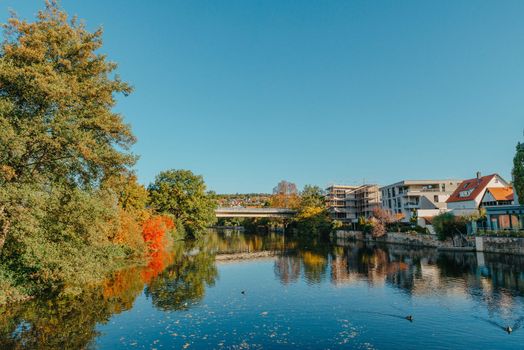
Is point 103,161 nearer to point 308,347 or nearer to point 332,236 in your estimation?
point 308,347

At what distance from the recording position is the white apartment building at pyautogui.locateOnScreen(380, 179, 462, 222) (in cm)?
9756

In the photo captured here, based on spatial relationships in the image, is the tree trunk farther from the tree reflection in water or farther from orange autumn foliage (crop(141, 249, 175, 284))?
orange autumn foliage (crop(141, 249, 175, 284))

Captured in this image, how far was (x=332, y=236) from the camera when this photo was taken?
11131 centimetres

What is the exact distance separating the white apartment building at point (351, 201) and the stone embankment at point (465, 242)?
142ft

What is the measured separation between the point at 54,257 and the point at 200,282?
16.5 m

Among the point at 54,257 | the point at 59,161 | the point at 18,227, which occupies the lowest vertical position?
the point at 54,257

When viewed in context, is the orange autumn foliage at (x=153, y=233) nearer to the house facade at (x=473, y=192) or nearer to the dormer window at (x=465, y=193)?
the house facade at (x=473, y=192)

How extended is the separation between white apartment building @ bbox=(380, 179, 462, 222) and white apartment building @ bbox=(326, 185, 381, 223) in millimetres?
11615

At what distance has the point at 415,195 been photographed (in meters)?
103

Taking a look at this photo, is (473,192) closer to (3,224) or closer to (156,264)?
(156,264)

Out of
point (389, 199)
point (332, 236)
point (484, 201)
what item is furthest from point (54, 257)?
point (389, 199)

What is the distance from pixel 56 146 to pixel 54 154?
2.77 m

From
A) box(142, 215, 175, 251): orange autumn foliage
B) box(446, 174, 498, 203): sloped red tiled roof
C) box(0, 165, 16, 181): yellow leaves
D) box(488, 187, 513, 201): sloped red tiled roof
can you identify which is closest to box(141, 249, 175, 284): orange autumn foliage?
box(142, 215, 175, 251): orange autumn foliage

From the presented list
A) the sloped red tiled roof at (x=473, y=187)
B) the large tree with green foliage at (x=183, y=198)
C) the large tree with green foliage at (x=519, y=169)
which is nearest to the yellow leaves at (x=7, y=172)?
the large tree with green foliage at (x=519, y=169)
